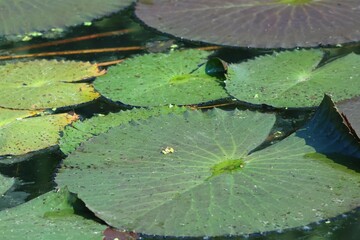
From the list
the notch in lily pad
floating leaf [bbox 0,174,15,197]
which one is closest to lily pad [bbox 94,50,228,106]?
the notch in lily pad

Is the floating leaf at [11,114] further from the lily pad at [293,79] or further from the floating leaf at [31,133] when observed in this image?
the lily pad at [293,79]

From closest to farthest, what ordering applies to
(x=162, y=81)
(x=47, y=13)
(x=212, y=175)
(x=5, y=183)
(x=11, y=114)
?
(x=212, y=175)
(x=5, y=183)
(x=11, y=114)
(x=162, y=81)
(x=47, y=13)

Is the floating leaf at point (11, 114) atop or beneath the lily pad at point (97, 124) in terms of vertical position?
beneath

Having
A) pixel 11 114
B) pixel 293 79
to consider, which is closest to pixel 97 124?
pixel 11 114

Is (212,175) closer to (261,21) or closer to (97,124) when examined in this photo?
(97,124)

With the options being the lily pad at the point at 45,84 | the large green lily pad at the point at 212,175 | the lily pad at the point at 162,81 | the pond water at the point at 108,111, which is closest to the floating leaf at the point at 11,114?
the lily pad at the point at 45,84

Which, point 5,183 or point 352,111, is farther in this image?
point 352,111
